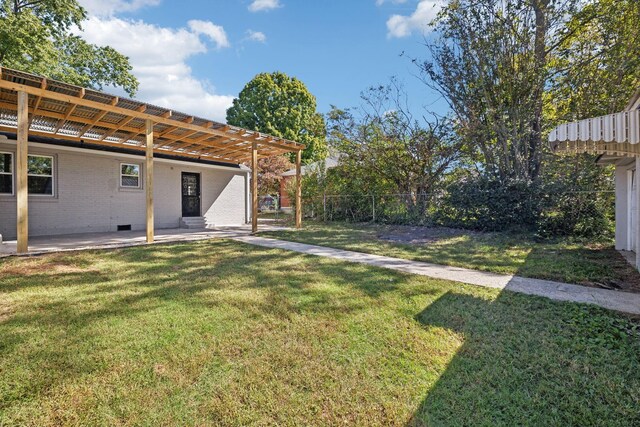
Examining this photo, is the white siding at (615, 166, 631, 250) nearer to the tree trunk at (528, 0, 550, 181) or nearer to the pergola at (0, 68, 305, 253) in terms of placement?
the tree trunk at (528, 0, 550, 181)

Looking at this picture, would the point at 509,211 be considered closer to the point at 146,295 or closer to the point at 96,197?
the point at 146,295

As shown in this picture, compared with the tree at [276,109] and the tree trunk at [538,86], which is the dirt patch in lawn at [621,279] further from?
the tree at [276,109]

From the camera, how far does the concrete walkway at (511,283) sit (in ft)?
11.8

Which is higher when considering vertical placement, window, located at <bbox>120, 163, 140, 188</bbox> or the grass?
window, located at <bbox>120, 163, 140, 188</bbox>

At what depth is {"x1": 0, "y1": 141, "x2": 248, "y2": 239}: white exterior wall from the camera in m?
8.83

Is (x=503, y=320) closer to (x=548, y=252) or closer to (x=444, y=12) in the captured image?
(x=548, y=252)

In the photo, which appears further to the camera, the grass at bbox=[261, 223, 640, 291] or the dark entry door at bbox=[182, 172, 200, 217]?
the dark entry door at bbox=[182, 172, 200, 217]

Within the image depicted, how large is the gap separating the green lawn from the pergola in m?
3.48

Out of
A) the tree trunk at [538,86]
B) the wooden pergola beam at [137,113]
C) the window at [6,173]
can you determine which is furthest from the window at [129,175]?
the tree trunk at [538,86]

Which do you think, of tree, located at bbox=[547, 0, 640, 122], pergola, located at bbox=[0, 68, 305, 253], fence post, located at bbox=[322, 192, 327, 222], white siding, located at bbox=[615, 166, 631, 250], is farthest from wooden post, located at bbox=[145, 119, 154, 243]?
tree, located at bbox=[547, 0, 640, 122]

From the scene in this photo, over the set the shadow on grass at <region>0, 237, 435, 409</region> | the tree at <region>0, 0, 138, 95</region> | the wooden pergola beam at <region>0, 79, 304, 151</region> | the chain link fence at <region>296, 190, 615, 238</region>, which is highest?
the tree at <region>0, 0, 138, 95</region>

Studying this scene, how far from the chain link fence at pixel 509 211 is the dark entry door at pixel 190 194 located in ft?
24.9

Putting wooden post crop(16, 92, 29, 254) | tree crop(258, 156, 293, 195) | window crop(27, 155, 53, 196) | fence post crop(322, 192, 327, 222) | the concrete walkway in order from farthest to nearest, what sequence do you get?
1. tree crop(258, 156, 293, 195)
2. fence post crop(322, 192, 327, 222)
3. window crop(27, 155, 53, 196)
4. wooden post crop(16, 92, 29, 254)
5. the concrete walkway

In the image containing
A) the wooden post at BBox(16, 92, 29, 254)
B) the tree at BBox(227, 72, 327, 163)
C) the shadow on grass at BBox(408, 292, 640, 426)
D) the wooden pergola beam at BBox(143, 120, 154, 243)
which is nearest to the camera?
the shadow on grass at BBox(408, 292, 640, 426)
